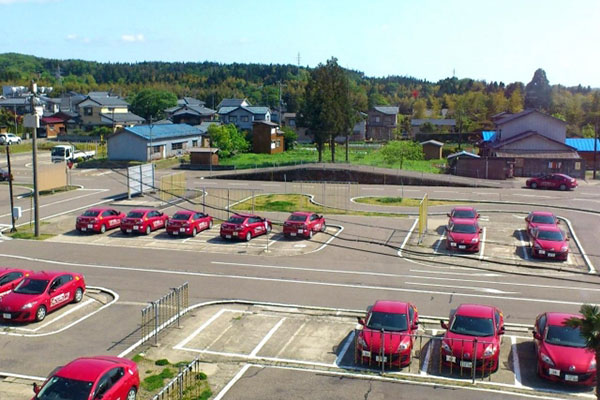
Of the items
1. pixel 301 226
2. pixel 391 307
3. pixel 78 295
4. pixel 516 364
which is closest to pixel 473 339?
pixel 516 364

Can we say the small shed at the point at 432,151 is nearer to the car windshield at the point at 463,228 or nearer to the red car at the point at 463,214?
the red car at the point at 463,214

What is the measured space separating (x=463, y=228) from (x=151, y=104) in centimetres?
8963

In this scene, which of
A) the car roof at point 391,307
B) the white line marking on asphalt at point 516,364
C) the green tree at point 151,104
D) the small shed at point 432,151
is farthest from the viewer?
the green tree at point 151,104

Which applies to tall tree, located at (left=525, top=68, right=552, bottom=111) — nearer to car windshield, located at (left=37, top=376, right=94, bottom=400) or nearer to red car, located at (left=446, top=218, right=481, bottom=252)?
red car, located at (left=446, top=218, right=481, bottom=252)

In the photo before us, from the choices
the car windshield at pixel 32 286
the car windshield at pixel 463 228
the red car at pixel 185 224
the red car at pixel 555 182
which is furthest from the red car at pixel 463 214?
the car windshield at pixel 32 286

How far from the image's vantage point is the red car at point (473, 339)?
52.3 ft

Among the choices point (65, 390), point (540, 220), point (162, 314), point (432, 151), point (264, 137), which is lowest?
point (162, 314)

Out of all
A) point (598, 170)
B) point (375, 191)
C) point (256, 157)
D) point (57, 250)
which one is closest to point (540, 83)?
Answer: point (598, 170)

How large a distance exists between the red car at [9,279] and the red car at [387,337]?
1276 cm

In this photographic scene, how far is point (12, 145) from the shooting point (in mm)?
82688

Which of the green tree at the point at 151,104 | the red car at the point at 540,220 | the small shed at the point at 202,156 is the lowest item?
the red car at the point at 540,220

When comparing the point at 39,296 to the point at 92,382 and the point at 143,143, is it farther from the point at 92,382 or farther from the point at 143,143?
the point at 143,143

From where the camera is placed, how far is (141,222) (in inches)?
1321

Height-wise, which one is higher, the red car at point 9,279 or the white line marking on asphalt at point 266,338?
the red car at point 9,279
